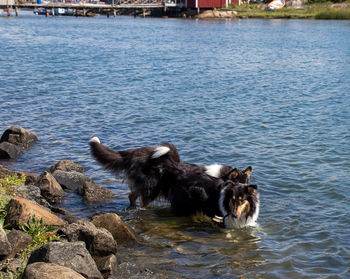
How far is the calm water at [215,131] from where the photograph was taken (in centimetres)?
626

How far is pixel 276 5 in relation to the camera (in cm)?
8631

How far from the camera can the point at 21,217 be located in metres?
5.62

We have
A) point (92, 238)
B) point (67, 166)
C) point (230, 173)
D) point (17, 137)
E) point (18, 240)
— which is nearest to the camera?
point (18, 240)

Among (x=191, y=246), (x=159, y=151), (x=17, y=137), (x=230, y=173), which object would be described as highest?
(x=159, y=151)

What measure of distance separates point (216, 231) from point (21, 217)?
2853mm

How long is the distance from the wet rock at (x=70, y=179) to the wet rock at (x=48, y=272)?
4170mm

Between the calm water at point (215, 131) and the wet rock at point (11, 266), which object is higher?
the wet rock at point (11, 266)

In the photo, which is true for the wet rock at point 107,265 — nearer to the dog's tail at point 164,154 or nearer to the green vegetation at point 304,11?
the dog's tail at point 164,154

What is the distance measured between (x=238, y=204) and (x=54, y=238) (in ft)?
8.40

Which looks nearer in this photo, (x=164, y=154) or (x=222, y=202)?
(x=222, y=202)

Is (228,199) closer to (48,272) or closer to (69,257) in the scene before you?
(69,257)

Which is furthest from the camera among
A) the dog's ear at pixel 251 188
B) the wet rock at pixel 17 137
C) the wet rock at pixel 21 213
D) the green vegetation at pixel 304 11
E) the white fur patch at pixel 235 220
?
the green vegetation at pixel 304 11

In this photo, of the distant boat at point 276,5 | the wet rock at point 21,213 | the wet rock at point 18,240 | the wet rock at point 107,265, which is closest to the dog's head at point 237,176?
the wet rock at point 107,265

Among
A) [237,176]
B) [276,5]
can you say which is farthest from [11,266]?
[276,5]
